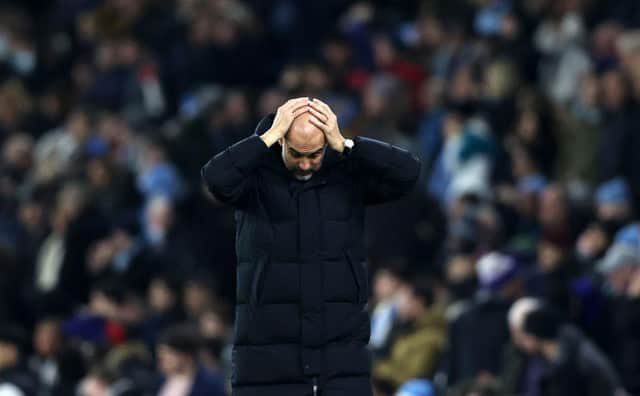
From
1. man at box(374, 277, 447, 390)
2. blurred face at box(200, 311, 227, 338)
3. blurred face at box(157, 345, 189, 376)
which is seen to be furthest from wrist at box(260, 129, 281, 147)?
blurred face at box(200, 311, 227, 338)

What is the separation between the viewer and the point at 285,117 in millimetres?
7000

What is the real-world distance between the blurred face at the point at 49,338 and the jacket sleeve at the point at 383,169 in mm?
6923

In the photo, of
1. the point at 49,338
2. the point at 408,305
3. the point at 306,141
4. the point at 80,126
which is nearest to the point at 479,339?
the point at 408,305

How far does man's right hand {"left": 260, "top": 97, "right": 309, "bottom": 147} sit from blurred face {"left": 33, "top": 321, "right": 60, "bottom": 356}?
7136 mm

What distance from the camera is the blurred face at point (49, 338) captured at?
13828 mm

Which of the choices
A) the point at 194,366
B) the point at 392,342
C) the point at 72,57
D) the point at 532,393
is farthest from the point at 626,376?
the point at 72,57

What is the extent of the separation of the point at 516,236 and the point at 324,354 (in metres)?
7.09

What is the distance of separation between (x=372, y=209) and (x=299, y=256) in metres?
7.07

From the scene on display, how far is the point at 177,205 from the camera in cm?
1600

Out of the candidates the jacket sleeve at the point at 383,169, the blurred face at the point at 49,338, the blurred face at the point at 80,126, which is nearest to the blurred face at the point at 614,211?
the blurred face at the point at 49,338

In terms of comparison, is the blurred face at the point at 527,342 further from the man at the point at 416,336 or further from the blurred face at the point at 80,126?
the blurred face at the point at 80,126

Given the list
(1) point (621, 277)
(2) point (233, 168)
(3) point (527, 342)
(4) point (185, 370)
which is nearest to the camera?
(2) point (233, 168)

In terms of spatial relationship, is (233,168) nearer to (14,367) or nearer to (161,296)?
(14,367)

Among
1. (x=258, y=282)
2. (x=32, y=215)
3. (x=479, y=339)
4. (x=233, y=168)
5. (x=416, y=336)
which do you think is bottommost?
(x=258, y=282)
